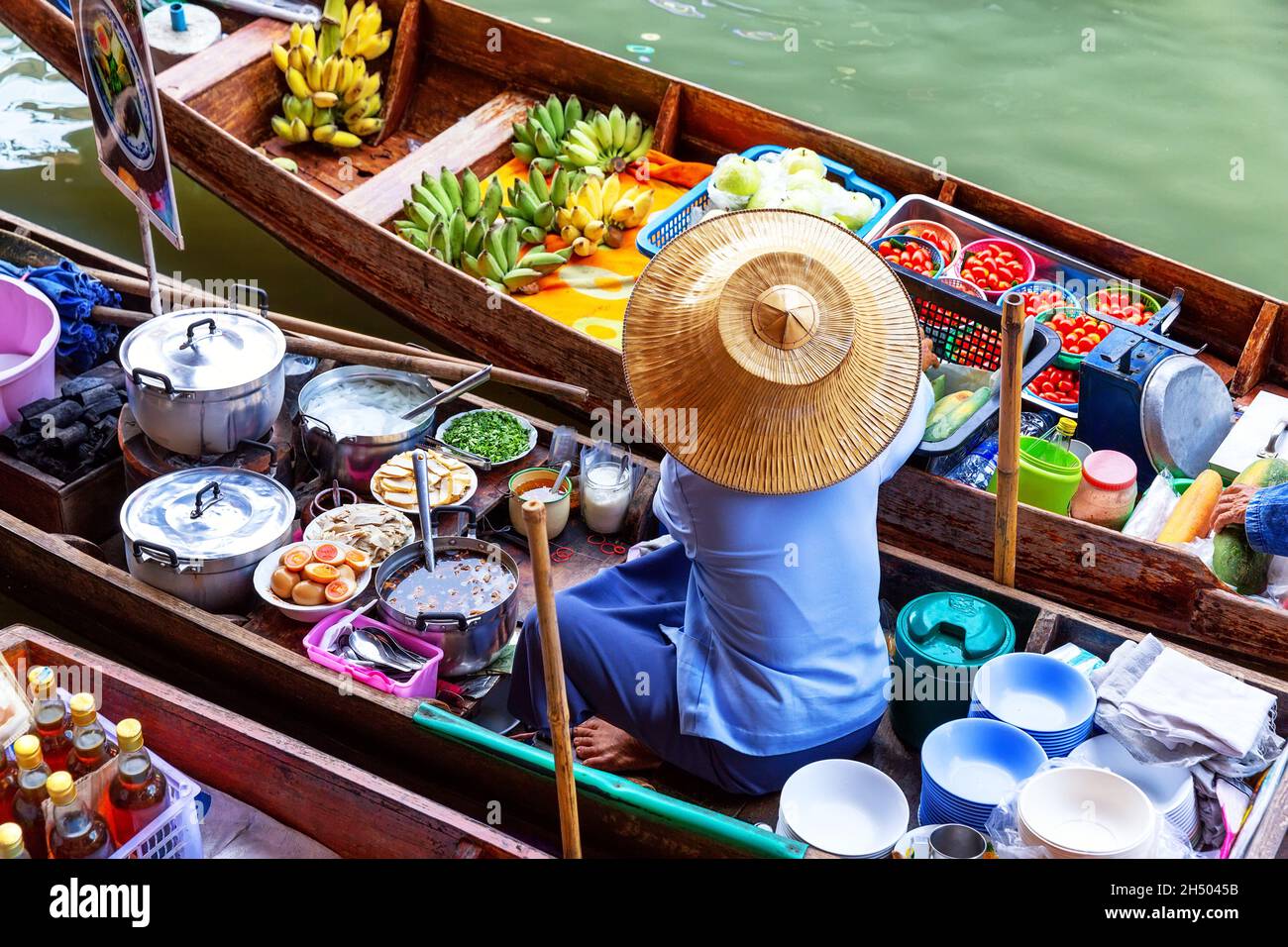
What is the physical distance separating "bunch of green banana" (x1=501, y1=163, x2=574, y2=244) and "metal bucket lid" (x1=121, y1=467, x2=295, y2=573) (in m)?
1.92

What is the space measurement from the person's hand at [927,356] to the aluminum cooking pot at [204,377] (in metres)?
1.81

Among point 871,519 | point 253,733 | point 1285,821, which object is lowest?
point 253,733

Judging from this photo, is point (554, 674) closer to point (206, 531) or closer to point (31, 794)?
point (31, 794)

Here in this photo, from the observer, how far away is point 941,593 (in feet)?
10.7

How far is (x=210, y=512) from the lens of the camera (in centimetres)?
339

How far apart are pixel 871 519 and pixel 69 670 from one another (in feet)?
6.15

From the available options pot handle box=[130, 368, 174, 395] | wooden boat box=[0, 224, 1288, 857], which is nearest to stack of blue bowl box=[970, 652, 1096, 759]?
wooden boat box=[0, 224, 1288, 857]

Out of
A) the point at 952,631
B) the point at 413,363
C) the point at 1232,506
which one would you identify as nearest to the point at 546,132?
the point at 413,363

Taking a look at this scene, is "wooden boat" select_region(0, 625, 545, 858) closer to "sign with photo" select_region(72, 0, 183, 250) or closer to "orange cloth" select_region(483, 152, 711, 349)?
"sign with photo" select_region(72, 0, 183, 250)

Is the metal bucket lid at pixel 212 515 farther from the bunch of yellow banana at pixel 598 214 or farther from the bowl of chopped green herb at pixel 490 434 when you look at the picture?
the bunch of yellow banana at pixel 598 214

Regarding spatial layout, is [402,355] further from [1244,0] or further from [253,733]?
[1244,0]

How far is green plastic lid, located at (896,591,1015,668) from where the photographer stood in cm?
310

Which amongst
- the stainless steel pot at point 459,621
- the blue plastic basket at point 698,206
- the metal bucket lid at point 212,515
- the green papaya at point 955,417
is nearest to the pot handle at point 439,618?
the stainless steel pot at point 459,621

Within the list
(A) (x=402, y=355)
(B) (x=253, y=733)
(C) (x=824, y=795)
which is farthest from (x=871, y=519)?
(A) (x=402, y=355)
